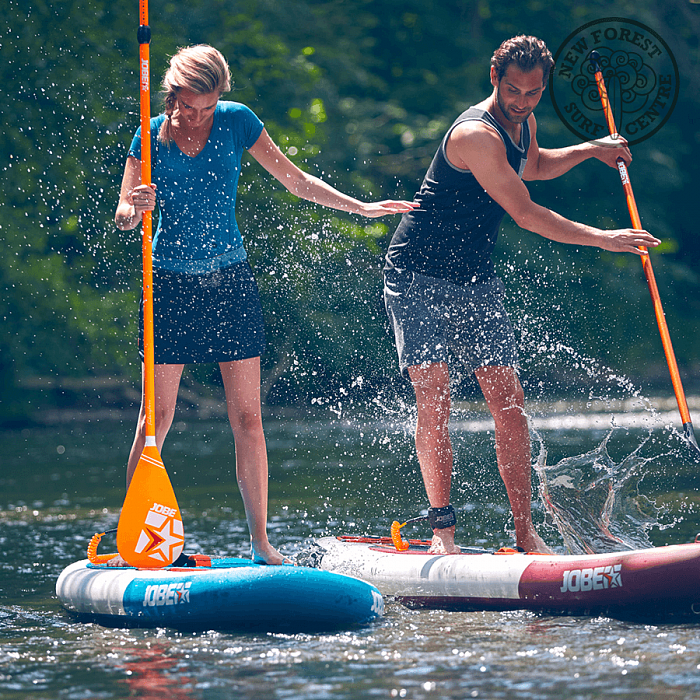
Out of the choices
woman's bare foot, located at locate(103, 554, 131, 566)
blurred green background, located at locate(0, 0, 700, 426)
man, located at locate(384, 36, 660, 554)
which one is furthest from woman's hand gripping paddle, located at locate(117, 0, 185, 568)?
blurred green background, located at locate(0, 0, 700, 426)

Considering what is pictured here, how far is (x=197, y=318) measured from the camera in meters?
4.27

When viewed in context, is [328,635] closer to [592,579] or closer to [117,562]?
[592,579]

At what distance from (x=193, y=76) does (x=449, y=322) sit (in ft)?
4.37

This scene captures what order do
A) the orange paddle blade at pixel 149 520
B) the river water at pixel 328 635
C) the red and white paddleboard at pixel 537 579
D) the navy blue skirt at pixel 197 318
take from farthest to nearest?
1. the navy blue skirt at pixel 197 318
2. the orange paddle blade at pixel 149 520
3. the red and white paddleboard at pixel 537 579
4. the river water at pixel 328 635

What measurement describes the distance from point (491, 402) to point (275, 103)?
49.9 feet

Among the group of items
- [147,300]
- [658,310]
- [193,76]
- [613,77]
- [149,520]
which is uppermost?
[613,77]

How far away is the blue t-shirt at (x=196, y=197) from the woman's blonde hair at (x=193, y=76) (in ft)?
0.22

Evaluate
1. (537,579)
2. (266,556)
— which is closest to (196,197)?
(266,556)

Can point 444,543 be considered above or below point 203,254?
below

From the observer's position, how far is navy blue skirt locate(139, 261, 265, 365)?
14.0ft

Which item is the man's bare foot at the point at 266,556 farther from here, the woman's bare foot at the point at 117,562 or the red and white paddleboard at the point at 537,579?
the woman's bare foot at the point at 117,562

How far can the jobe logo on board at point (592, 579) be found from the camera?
12.4 feet

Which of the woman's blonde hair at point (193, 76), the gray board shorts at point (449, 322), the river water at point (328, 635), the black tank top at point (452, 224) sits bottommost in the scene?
the river water at point (328, 635)

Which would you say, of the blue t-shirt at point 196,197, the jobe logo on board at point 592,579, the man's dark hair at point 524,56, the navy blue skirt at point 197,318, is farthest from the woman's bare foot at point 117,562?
the man's dark hair at point 524,56
